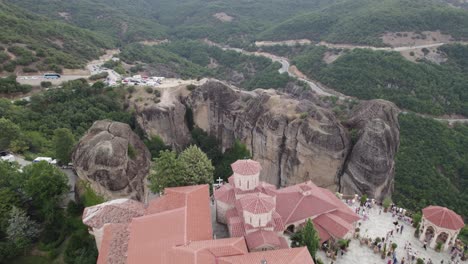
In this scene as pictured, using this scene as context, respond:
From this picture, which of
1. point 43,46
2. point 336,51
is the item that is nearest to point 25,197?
point 43,46

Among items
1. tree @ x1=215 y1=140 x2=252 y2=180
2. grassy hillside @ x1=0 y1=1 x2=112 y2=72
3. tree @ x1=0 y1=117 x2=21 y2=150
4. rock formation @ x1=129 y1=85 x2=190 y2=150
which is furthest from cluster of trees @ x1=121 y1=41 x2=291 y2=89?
tree @ x1=0 y1=117 x2=21 y2=150

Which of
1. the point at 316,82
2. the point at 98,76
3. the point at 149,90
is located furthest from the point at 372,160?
the point at 316,82

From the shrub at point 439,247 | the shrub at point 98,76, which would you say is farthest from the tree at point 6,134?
the shrub at point 439,247

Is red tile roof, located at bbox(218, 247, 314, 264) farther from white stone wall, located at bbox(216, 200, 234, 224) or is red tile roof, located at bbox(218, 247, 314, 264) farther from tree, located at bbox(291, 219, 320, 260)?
white stone wall, located at bbox(216, 200, 234, 224)

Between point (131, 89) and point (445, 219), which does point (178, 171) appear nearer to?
point (445, 219)

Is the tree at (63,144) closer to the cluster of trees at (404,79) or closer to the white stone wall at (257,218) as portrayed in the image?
the white stone wall at (257,218)

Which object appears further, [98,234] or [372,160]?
[372,160]
